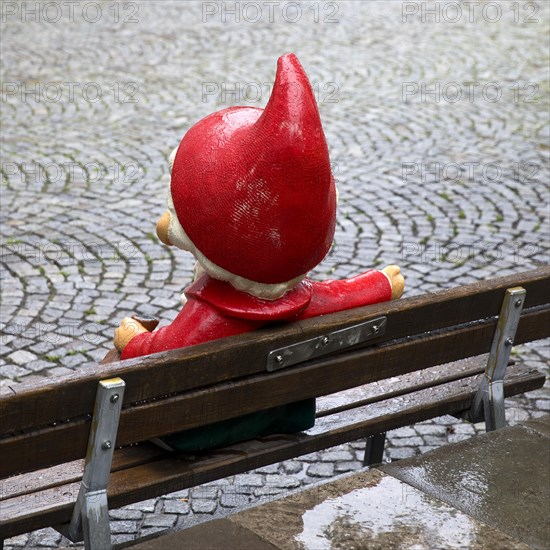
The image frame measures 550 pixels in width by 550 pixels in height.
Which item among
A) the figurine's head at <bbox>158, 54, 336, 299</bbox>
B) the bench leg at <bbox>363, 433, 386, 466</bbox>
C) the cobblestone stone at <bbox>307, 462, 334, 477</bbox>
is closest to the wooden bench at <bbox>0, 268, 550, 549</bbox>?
the figurine's head at <bbox>158, 54, 336, 299</bbox>

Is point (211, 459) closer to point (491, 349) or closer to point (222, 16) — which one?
point (491, 349)

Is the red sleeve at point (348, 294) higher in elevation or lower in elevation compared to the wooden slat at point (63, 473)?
higher

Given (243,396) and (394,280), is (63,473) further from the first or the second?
(394,280)

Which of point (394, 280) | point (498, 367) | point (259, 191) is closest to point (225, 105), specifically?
point (498, 367)

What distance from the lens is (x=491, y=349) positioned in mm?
3730

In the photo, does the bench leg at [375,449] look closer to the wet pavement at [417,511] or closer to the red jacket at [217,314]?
the wet pavement at [417,511]

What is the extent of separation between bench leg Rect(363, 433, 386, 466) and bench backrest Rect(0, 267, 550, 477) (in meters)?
0.68

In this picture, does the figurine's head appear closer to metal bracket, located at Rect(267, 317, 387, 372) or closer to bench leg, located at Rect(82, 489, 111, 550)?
metal bracket, located at Rect(267, 317, 387, 372)

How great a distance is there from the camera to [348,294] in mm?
3449

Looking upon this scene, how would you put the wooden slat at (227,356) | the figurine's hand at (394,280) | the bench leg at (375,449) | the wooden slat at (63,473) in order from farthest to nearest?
the bench leg at (375,449)
the figurine's hand at (394,280)
the wooden slat at (63,473)
the wooden slat at (227,356)

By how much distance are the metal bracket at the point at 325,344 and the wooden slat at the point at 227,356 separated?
2 cm

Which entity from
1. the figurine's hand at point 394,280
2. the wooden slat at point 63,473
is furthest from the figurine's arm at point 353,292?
the wooden slat at point 63,473

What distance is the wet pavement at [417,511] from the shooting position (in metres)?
3.01

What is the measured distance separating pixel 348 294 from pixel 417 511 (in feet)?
2.29
